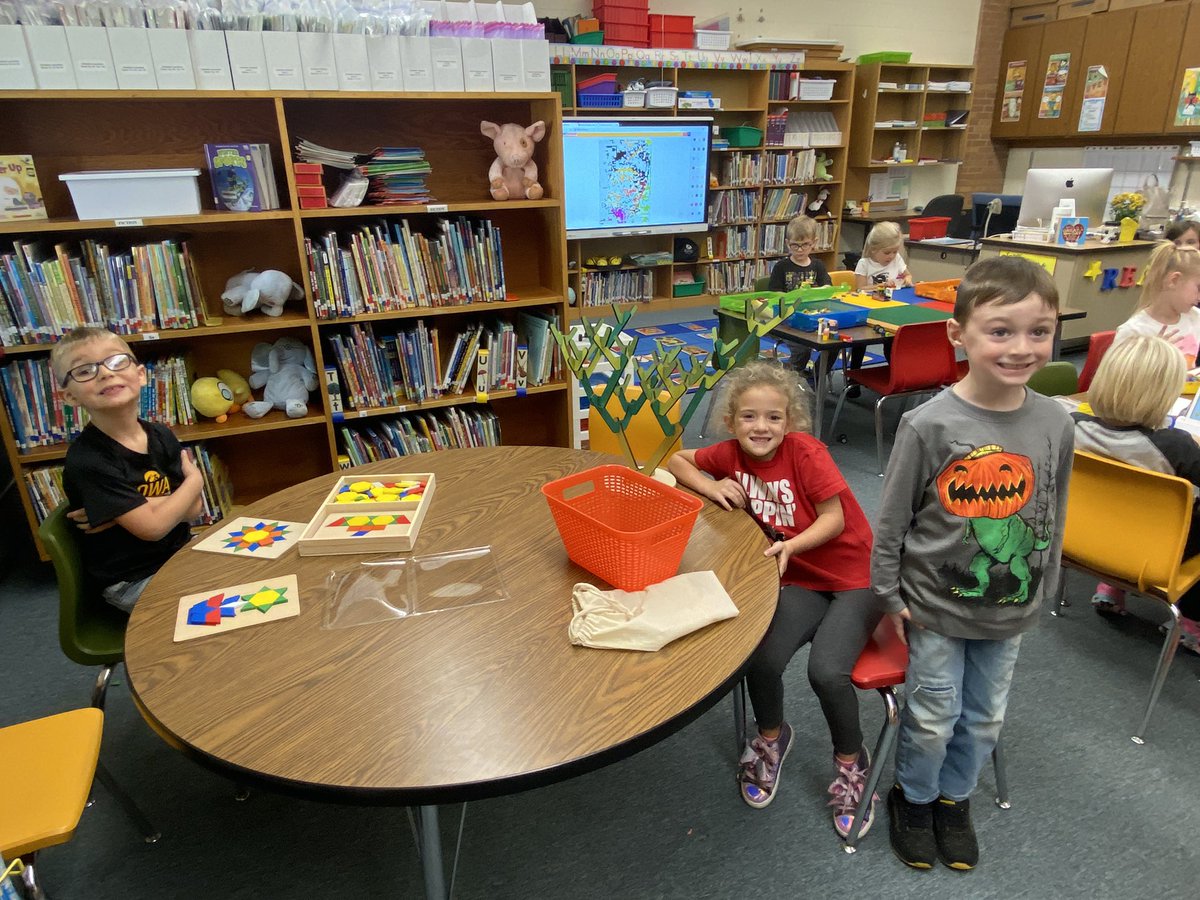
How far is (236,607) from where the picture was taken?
1.19 meters

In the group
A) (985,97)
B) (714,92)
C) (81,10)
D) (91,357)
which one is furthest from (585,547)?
(985,97)

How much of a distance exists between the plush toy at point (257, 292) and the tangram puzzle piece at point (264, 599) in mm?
1663

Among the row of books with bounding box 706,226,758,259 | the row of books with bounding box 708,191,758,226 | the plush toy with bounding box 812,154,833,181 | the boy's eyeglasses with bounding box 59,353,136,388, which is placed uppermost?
the plush toy with bounding box 812,154,833,181

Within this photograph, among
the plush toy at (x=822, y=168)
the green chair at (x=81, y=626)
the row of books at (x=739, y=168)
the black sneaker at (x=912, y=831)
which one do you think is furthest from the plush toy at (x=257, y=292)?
the plush toy at (x=822, y=168)

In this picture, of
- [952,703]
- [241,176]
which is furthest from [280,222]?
[952,703]

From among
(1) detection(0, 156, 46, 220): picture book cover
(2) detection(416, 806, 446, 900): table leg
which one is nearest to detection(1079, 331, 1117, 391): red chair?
(2) detection(416, 806, 446, 900): table leg

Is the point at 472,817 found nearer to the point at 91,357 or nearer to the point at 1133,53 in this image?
the point at 91,357

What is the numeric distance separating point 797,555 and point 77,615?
1.57 metres

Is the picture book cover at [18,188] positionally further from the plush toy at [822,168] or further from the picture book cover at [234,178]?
the plush toy at [822,168]

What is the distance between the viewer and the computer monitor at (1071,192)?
4426mm

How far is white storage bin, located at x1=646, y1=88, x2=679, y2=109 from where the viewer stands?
214 inches

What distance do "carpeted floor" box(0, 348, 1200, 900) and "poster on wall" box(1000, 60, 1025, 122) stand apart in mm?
6626

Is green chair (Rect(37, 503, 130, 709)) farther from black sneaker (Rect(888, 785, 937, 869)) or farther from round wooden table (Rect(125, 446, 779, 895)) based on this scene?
black sneaker (Rect(888, 785, 937, 869))

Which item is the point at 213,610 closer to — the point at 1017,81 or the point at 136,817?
the point at 136,817
